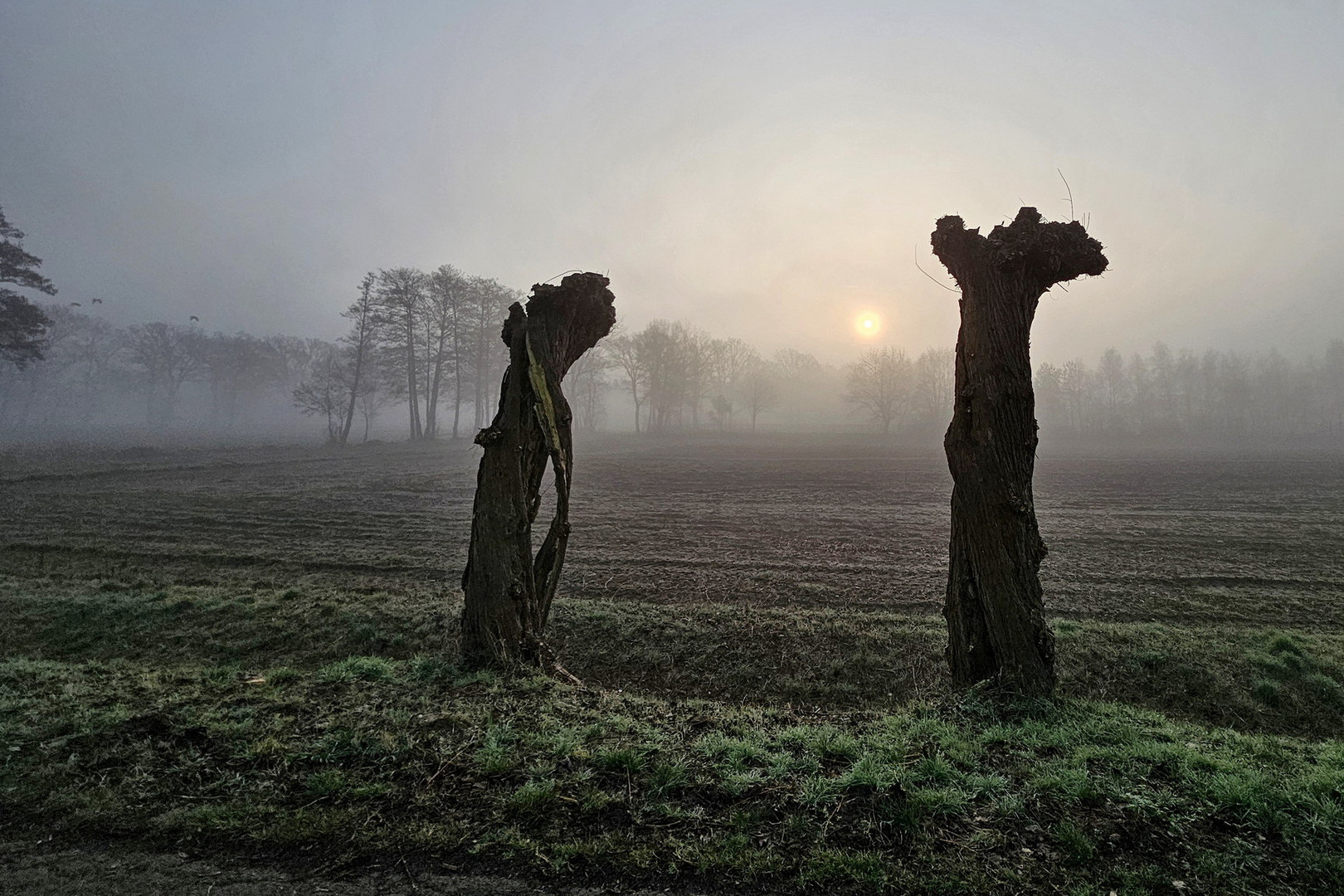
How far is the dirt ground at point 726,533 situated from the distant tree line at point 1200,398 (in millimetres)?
62886

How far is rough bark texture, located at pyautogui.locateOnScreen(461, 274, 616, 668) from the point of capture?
→ 6.46m

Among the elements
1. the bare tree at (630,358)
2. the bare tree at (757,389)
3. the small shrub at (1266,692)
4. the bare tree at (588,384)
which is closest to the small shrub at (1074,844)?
the small shrub at (1266,692)

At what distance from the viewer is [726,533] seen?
16.9 m

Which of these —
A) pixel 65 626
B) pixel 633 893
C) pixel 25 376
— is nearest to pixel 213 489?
pixel 65 626

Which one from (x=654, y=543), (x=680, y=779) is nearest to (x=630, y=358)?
(x=654, y=543)

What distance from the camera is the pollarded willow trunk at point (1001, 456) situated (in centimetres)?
572

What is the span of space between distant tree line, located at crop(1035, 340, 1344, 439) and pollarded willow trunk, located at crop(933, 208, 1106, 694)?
90875 millimetres

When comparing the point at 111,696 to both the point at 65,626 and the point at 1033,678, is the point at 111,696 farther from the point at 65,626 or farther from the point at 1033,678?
the point at 1033,678

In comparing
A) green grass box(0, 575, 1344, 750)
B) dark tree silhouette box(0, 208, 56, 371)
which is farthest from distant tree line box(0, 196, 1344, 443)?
green grass box(0, 575, 1344, 750)

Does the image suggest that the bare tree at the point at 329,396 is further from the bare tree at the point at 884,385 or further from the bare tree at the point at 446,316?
the bare tree at the point at 884,385

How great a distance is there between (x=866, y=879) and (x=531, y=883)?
1.79 metres

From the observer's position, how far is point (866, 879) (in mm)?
3135

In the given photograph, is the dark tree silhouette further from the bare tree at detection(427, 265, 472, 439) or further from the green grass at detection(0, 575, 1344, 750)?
the green grass at detection(0, 575, 1344, 750)

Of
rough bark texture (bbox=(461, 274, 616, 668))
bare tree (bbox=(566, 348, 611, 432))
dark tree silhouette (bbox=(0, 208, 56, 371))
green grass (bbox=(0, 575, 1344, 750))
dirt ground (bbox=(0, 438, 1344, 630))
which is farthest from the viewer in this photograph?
bare tree (bbox=(566, 348, 611, 432))
